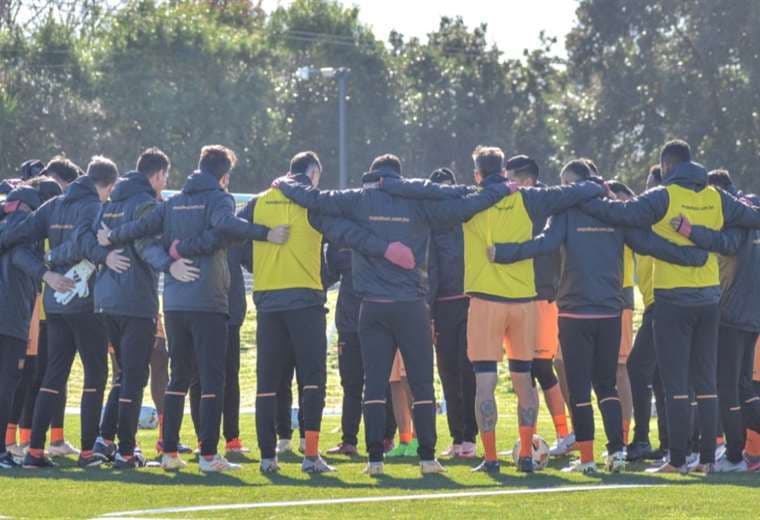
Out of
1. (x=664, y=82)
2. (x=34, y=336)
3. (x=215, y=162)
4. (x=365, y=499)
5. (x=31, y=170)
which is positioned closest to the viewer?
(x=365, y=499)

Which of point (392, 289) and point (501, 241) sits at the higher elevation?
point (501, 241)

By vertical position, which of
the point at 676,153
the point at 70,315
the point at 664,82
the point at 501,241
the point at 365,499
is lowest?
the point at 365,499

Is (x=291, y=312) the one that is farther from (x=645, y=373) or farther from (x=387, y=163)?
(x=645, y=373)

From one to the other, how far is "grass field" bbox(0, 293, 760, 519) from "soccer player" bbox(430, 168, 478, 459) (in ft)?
1.75

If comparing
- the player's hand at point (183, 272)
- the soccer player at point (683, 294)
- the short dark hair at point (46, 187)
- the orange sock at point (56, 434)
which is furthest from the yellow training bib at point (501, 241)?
the orange sock at point (56, 434)

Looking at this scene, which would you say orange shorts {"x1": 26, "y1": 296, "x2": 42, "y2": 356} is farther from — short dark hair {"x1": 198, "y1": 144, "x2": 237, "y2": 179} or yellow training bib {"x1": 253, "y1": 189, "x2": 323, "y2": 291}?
yellow training bib {"x1": 253, "y1": 189, "x2": 323, "y2": 291}

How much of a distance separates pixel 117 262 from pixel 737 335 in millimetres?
4617

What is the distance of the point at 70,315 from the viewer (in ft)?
42.9

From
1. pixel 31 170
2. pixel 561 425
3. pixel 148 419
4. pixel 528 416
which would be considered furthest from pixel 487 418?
pixel 148 419

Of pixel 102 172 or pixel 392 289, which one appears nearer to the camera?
pixel 392 289

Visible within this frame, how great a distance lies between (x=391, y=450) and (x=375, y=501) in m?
3.69

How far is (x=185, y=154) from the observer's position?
5350 cm

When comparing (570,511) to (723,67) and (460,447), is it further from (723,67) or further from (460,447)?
→ (723,67)

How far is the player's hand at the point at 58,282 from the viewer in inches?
512
